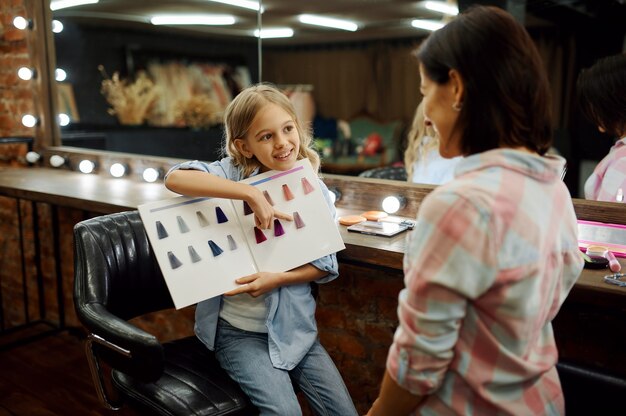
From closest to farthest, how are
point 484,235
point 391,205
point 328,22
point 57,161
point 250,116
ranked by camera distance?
point 484,235
point 250,116
point 391,205
point 57,161
point 328,22

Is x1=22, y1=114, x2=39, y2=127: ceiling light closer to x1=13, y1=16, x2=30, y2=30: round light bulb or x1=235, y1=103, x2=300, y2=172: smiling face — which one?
x1=13, y1=16, x2=30, y2=30: round light bulb

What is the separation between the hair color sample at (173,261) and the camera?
1411 mm

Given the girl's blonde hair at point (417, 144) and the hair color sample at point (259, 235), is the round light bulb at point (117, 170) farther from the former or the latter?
the hair color sample at point (259, 235)

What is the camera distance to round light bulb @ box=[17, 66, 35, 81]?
3377 mm

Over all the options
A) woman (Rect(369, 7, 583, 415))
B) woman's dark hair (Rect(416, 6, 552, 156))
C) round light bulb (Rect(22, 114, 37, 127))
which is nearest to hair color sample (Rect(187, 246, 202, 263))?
woman (Rect(369, 7, 583, 415))

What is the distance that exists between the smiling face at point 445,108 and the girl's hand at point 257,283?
676 mm

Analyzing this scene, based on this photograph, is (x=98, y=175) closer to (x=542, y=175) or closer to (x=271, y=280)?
(x=271, y=280)

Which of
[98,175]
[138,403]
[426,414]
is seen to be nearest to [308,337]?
[138,403]

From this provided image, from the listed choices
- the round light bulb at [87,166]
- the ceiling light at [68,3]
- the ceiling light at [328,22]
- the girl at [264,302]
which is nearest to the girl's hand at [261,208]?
the girl at [264,302]

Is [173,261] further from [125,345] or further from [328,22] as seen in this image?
[328,22]

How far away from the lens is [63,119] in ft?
11.9

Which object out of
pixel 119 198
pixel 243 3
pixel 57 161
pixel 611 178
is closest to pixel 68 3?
pixel 243 3

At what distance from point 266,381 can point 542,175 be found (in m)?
0.84

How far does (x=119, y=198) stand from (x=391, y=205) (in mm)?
1088
